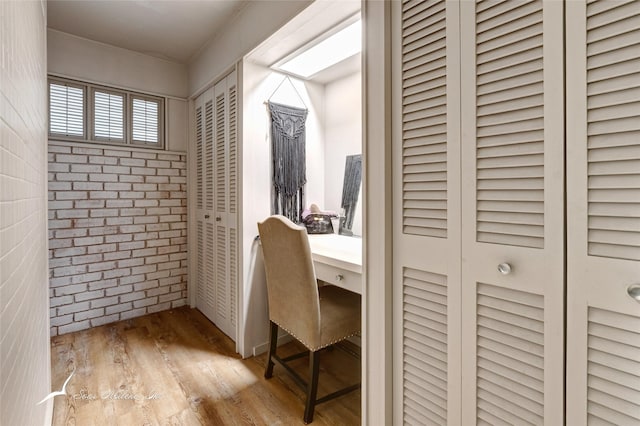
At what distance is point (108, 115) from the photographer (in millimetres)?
2773

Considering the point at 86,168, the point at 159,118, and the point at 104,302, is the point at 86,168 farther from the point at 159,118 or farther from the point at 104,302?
the point at 104,302

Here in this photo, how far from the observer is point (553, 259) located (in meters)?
0.78

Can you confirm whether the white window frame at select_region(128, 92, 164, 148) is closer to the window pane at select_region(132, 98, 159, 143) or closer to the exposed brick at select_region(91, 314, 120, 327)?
the window pane at select_region(132, 98, 159, 143)

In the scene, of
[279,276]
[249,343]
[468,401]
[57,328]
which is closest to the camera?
[468,401]

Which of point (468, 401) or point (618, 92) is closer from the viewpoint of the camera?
point (618, 92)

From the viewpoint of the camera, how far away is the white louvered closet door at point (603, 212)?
0.68 meters

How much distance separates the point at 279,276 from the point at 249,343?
79 centimetres

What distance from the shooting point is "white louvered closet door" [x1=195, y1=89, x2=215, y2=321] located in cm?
276

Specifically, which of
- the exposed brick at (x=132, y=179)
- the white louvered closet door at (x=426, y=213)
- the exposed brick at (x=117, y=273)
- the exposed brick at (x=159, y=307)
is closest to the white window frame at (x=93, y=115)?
the exposed brick at (x=132, y=179)

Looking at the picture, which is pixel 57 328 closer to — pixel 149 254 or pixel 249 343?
pixel 149 254

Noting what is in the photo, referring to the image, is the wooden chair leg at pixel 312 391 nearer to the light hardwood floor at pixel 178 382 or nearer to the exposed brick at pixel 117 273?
the light hardwood floor at pixel 178 382

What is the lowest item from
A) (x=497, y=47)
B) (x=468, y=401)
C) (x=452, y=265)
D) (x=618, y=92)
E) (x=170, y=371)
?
(x=170, y=371)

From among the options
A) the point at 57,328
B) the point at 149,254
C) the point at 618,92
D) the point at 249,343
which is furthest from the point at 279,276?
the point at 57,328

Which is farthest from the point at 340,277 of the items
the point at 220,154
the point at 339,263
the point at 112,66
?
the point at 112,66
